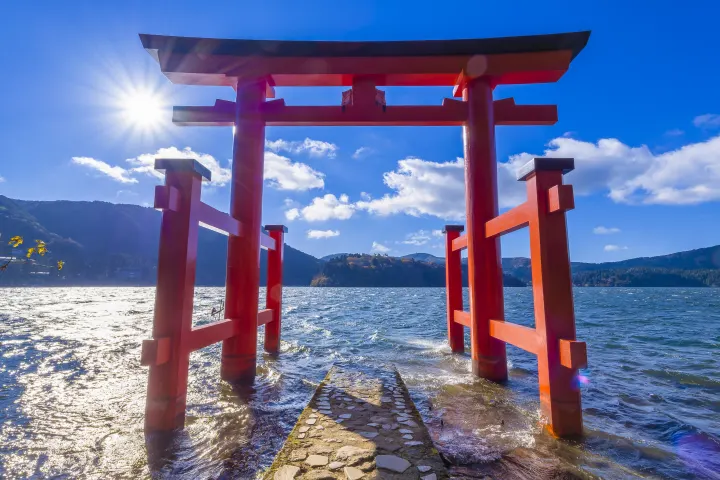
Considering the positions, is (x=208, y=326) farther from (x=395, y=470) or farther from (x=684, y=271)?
(x=684, y=271)

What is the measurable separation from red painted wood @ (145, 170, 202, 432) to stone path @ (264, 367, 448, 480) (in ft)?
5.54

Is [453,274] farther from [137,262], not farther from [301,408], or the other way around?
[137,262]

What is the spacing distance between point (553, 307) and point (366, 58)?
223 inches

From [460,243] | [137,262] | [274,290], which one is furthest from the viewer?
[137,262]

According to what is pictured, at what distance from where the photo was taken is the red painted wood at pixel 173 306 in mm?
4230

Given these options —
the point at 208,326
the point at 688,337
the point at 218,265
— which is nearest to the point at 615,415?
the point at 208,326

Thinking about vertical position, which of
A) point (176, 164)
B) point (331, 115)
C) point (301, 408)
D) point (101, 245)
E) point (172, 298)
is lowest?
point (301, 408)

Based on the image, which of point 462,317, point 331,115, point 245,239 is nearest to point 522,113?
point 331,115

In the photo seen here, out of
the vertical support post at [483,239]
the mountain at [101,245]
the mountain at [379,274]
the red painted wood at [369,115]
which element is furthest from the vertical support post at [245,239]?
the mountain at [101,245]

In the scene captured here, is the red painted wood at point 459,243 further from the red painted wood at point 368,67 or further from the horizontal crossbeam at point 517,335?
the red painted wood at point 368,67

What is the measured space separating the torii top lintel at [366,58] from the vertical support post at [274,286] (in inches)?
154

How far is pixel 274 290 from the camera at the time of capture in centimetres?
908

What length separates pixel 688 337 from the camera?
16547 mm

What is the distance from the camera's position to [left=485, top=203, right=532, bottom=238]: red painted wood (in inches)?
187
